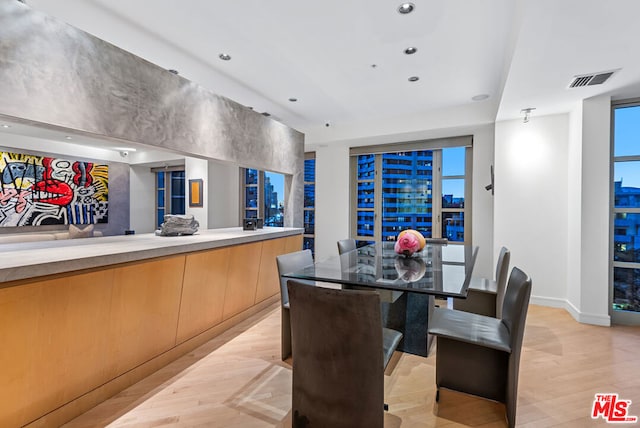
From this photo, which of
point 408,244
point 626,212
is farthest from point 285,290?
point 626,212

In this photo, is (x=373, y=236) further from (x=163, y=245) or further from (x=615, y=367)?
(x=163, y=245)

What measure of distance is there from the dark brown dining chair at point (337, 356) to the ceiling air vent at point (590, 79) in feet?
10.4

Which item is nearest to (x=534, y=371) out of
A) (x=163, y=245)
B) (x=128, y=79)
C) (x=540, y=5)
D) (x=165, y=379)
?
(x=540, y=5)

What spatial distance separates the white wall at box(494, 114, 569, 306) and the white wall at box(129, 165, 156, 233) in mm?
7324

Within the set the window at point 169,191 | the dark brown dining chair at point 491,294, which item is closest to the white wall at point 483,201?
the dark brown dining chair at point 491,294

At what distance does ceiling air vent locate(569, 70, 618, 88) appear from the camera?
2699mm

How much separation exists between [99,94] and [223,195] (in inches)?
180

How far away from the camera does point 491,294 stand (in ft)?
8.44

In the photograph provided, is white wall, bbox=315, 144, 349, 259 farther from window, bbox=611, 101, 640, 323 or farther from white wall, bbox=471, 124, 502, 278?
window, bbox=611, 101, 640, 323

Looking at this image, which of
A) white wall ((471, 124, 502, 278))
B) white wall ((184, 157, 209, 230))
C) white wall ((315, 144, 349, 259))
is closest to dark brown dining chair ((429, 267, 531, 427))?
white wall ((471, 124, 502, 278))

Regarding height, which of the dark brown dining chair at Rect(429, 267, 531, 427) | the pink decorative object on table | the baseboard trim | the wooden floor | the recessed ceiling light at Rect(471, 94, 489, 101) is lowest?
the wooden floor

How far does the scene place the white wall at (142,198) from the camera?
6816 mm

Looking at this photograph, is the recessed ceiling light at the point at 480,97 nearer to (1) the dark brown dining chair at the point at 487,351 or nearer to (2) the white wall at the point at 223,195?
(1) the dark brown dining chair at the point at 487,351

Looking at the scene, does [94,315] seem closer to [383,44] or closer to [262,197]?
[383,44]
